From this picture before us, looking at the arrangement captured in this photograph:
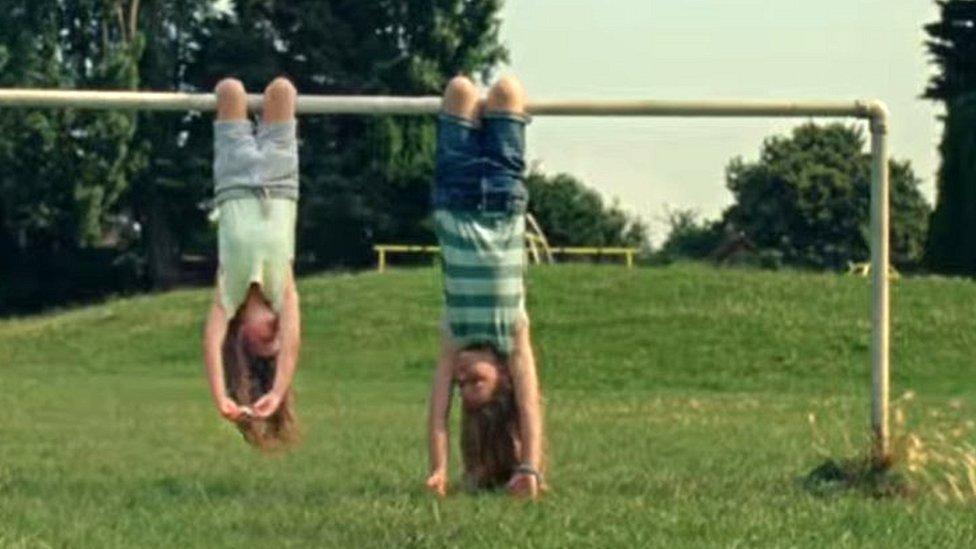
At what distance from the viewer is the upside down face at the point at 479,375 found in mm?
11820

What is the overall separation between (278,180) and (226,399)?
113cm

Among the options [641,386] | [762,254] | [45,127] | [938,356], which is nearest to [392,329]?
[641,386]

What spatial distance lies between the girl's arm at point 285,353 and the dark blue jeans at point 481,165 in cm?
88

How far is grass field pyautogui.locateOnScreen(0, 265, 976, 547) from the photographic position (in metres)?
9.97

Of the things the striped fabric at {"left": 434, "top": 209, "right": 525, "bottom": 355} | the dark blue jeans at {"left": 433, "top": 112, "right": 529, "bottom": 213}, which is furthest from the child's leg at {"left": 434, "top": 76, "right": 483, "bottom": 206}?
the striped fabric at {"left": 434, "top": 209, "right": 525, "bottom": 355}

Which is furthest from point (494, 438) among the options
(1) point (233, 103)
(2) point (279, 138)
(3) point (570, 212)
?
(3) point (570, 212)

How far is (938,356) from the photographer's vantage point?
3522 centimetres

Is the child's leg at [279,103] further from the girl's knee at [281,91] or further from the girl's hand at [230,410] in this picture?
the girl's hand at [230,410]

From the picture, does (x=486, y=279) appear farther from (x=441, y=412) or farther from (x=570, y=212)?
(x=570, y=212)

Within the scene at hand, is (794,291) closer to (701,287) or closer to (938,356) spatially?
(701,287)

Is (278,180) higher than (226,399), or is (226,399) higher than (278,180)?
(278,180)

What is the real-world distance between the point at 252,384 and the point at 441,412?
3.13 ft

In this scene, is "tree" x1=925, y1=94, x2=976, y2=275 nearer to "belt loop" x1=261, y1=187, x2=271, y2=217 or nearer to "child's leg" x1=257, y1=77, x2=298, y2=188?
"child's leg" x1=257, y1=77, x2=298, y2=188

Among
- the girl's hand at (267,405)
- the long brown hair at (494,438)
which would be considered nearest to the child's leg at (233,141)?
the girl's hand at (267,405)
